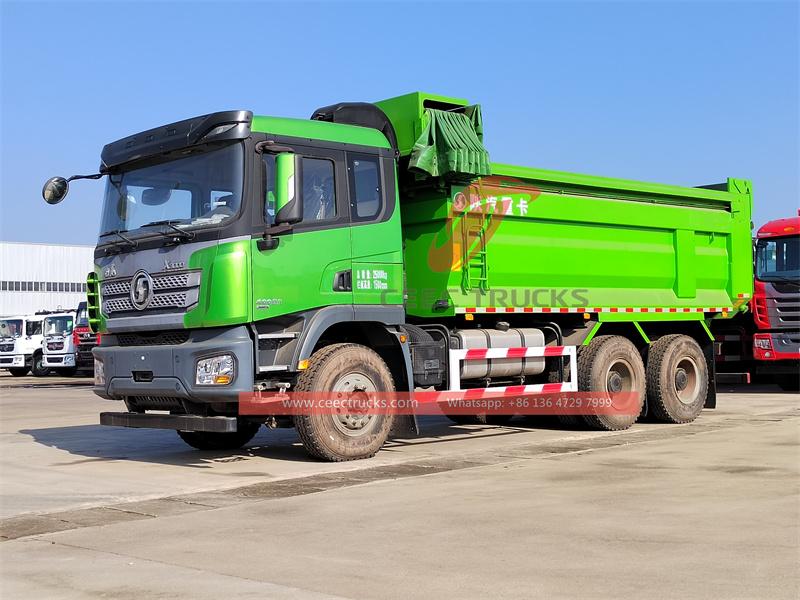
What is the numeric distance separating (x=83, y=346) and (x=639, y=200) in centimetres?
2224

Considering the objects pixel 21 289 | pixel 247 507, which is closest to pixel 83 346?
pixel 247 507

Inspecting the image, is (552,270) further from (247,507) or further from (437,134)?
(247,507)

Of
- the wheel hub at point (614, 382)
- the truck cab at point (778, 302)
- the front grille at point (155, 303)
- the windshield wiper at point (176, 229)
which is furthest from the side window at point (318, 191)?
the truck cab at point (778, 302)

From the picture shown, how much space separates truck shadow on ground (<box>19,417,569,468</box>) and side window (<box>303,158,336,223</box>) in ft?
8.17

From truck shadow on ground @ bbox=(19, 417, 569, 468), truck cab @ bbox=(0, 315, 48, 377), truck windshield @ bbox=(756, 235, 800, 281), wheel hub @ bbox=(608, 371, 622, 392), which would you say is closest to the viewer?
truck shadow on ground @ bbox=(19, 417, 569, 468)

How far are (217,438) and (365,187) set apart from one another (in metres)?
3.45

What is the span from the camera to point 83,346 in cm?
3106

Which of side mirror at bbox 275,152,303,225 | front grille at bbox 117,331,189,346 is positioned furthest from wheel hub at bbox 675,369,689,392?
front grille at bbox 117,331,189,346

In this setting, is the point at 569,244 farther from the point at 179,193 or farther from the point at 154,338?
the point at 154,338

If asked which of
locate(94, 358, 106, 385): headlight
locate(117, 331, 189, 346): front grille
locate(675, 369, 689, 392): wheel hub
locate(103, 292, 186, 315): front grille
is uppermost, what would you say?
locate(103, 292, 186, 315): front grille

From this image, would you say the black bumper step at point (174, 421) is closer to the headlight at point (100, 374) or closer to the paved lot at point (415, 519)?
the headlight at point (100, 374)

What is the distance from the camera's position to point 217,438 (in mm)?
11219

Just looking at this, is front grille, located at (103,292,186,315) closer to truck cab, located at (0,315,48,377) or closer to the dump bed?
the dump bed

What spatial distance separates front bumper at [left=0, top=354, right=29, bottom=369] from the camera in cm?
3547
